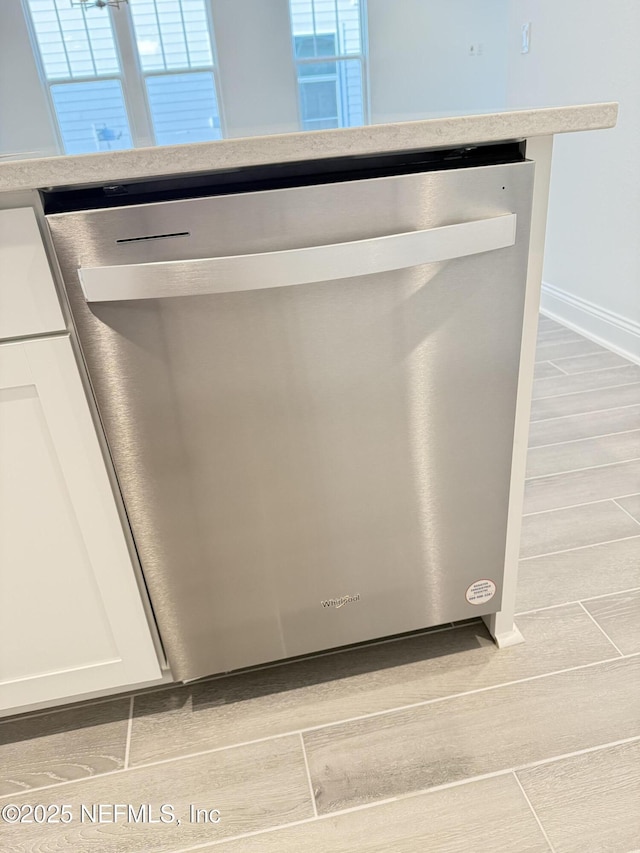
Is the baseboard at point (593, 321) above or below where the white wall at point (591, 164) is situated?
below

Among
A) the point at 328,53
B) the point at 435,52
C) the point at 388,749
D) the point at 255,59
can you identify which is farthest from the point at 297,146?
the point at 435,52

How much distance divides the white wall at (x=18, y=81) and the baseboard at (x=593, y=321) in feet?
13.5

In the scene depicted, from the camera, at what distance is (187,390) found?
816 millimetres

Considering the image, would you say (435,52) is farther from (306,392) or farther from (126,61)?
(306,392)

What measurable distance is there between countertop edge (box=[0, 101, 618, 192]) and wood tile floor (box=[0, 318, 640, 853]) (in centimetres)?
90

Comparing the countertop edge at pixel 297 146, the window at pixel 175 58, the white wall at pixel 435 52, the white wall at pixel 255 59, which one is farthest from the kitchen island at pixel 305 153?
the white wall at pixel 435 52

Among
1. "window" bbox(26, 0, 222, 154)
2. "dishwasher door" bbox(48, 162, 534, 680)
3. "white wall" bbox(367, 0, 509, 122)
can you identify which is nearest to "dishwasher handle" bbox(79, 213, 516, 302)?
"dishwasher door" bbox(48, 162, 534, 680)

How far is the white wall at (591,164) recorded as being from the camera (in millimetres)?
2209

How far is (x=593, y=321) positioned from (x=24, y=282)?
2.44 m

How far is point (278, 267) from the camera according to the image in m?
0.74

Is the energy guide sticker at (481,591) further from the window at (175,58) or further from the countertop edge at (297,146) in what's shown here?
the window at (175,58)

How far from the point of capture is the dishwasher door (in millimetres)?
737

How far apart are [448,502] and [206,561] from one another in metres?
0.40

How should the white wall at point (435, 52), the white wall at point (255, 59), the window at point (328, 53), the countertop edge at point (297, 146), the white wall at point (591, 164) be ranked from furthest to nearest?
the white wall at point (435, 52), the window at point (328, 53), the white wall at point (255, 59), the white wall at point (591, 164), the countertop edge at point (297, 146)
